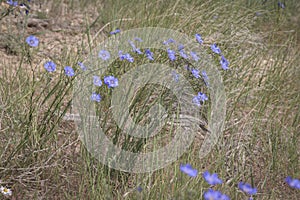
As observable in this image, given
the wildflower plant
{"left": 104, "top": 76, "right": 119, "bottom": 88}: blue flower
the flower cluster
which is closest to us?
the flower cluster

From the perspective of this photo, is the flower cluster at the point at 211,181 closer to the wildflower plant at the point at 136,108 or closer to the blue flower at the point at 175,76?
the wildflower plant at the point at 136,108

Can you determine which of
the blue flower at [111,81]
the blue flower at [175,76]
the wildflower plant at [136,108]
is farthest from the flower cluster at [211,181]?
the blue flower at [175,76]

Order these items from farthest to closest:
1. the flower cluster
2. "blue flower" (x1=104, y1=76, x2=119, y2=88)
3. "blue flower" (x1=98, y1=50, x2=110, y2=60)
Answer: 1. "blue flower" (x1=98, y1=50, x2=110, y2=60)
2. "blue flower" (x1=104, y1=76, x2=119, y2=88)
3. the flower cluster

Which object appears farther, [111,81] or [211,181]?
[111,81]

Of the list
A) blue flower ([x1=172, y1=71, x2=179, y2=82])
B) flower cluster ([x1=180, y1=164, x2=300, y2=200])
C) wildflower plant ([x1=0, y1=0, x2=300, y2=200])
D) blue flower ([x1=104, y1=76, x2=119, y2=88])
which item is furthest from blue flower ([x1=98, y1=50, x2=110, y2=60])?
flower cluster ([x1=180, y1=164, x2=300, y2=200])

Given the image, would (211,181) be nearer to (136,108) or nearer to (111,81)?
(111,81)

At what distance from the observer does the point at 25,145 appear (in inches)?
71.6

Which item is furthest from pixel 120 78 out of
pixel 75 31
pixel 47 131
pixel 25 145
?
pixel 75 31

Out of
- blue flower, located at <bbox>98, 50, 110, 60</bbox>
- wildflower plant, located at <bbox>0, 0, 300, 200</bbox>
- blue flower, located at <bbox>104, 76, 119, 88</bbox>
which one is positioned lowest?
wildflower plant, located at <bbox>0, 0, 300, 200</bbox>

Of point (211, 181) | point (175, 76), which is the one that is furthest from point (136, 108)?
point (211, 181)

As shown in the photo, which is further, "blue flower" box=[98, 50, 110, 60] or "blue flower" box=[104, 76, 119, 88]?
"blue flower" box=[98, 50, 110, 60]

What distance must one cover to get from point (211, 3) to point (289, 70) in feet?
2.85

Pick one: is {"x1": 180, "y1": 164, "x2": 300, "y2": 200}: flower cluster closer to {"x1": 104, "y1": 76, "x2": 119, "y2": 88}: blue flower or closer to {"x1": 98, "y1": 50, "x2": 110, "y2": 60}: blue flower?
{"x1": 104, "y1": 76, "x2": 119, "y2": 88}: blue flower

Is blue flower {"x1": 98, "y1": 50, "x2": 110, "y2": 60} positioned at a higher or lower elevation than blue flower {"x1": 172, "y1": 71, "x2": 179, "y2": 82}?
higher
